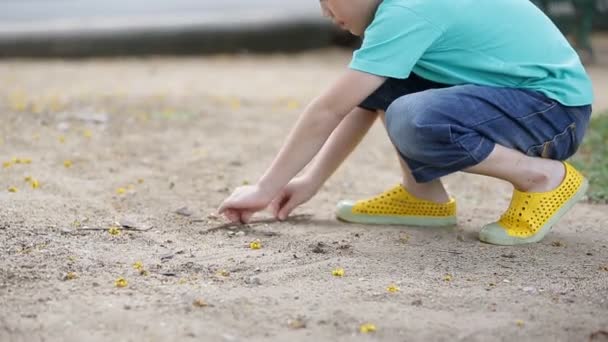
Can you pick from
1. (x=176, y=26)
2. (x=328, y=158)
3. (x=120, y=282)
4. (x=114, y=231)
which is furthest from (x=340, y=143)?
(x=176, y=26)

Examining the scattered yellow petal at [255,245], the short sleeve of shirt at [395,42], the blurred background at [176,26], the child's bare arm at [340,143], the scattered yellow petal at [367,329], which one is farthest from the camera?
the blurred background at [176,26]

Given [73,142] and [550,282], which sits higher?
[550,282]

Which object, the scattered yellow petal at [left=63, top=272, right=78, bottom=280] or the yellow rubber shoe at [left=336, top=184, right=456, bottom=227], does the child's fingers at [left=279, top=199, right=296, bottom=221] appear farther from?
the scattered yellow petal at [left=63, top=272, right=78, bottom=280]

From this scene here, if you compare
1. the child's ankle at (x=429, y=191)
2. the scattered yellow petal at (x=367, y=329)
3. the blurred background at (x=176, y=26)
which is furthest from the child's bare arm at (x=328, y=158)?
the blurred background at (x=176, y=26)

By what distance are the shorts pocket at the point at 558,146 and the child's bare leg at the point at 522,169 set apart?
2cm

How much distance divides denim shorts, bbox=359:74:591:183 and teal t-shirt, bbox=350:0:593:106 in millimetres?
44

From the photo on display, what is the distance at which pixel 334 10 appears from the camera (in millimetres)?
2346

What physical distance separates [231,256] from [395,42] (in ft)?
2.15

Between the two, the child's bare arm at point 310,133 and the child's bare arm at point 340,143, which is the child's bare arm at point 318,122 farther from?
the child's bare arm at point 340,143

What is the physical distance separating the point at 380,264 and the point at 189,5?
4850 mm

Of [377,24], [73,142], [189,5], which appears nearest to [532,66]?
[377,24]

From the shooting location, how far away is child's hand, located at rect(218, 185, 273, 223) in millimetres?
2428

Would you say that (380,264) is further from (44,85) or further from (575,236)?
(44,85)

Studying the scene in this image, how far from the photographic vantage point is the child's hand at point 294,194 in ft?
8.69
